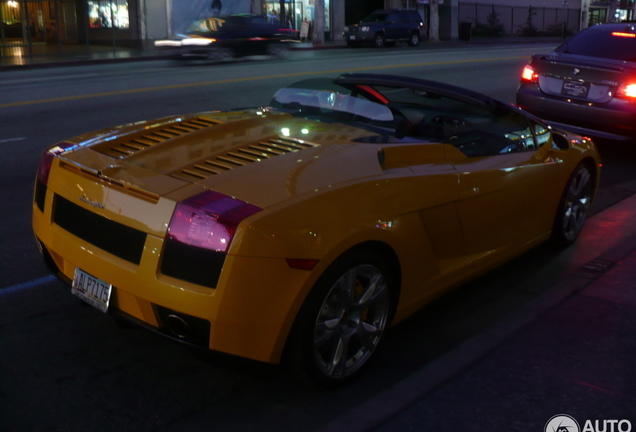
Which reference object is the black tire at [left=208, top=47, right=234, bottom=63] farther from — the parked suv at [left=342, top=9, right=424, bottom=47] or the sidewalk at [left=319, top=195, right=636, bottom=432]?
the sidewalk at [left=319, top=195, right=636, bottom=432]

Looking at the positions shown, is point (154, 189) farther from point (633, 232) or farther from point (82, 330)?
point (633, 232)

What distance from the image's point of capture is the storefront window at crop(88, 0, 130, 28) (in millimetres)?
32969

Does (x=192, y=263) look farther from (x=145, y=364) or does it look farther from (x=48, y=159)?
(x=48, y=159)

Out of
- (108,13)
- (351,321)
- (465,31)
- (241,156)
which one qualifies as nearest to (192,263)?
(241,156)

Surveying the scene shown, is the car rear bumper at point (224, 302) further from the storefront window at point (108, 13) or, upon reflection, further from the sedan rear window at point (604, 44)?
the storefront window at point (108, 13)

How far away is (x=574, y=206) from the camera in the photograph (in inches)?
211

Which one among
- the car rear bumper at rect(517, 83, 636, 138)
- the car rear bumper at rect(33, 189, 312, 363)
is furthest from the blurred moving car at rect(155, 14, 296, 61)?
the car rear bumper at rect(33, 189, 312, 363)

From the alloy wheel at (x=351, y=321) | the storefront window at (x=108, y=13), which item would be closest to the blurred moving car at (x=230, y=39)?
the storefront window at (x=108, y=13)

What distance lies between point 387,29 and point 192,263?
3217cm

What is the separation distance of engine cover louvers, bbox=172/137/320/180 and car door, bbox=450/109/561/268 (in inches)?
37.3

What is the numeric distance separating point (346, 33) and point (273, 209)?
104ft

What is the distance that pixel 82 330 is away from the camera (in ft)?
12.6

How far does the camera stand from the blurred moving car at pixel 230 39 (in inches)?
845

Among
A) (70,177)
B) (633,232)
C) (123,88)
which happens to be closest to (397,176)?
(70,177)
